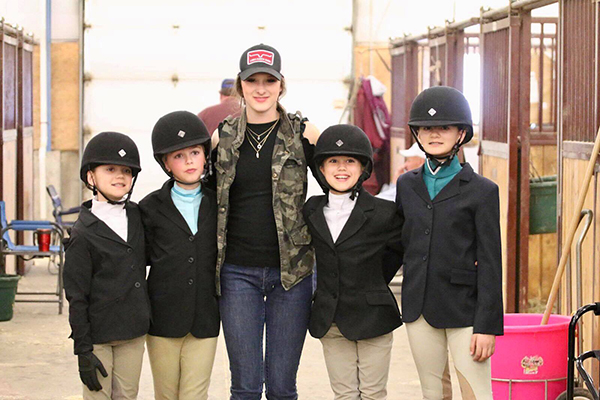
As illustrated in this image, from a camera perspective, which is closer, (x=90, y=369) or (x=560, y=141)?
(x=90, y=369)

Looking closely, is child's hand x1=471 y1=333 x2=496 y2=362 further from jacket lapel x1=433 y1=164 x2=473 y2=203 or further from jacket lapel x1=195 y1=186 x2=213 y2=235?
jacket lapel x1=195 y1=186 x2=213 y2=235

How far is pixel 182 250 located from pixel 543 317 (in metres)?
1.77

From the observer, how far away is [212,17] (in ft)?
→ 36.1

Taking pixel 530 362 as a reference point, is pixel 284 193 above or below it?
above

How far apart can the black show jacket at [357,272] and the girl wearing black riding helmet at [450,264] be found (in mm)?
93

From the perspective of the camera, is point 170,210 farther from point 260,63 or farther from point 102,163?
point 260,63

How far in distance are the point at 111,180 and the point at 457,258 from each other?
1189 mm

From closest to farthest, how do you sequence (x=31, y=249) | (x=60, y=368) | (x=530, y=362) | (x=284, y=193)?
(x=284, y=193) < (x=530, y=362) < (x=60, y=368) < (x=31, y=249)

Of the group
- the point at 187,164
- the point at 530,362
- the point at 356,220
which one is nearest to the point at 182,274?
the point at 187,164

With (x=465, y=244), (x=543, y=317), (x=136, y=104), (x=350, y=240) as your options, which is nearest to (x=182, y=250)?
(x=350, y=240)

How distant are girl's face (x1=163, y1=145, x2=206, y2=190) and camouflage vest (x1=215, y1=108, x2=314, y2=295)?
0.08m

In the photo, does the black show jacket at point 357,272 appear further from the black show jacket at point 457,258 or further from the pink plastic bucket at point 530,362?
the pink plastic bucket at point 530,362

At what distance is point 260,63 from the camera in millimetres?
3334

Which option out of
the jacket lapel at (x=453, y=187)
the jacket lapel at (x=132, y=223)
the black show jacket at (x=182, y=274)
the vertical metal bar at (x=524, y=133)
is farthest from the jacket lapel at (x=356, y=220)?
the vertical metal bar at (x=524, y=133)
